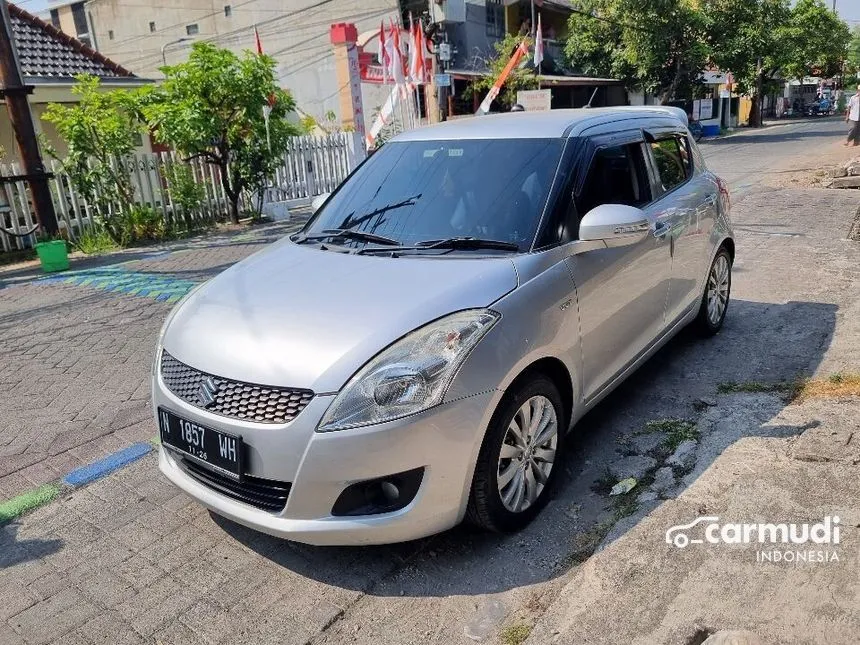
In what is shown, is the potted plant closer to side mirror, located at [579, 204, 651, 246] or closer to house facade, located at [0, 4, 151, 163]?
house facade, located at [0, 4, 151, 163]

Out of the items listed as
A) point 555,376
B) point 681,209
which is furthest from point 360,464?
point 681,209

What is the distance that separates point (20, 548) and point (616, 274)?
3.14 m

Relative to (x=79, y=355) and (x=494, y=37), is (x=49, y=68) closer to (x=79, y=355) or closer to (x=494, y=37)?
(x=79, y=355)

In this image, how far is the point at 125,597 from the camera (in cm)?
273

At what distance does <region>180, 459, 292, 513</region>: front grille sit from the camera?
2.57m

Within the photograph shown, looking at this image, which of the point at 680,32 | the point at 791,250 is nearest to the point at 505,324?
the point at 791,250

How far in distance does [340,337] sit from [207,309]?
0.82 m

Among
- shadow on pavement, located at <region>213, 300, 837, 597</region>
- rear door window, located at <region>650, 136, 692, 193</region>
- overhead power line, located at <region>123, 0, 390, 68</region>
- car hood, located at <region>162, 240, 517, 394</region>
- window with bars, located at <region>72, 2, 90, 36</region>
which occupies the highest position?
window with bars, located at <region>72, 2, 90, 36</region>

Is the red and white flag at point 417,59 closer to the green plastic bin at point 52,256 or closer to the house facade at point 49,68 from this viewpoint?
the house facade at point 49,68

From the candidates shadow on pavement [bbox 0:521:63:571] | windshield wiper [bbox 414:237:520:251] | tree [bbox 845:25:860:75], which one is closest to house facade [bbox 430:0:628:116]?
windshield wiper [bbox 414:237:520:251]

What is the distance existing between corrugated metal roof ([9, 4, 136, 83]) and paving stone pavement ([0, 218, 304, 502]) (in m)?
6.25

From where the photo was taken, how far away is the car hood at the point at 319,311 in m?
2.54

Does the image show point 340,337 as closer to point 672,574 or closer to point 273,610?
point 273,610

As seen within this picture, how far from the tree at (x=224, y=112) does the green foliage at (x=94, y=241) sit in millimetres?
1800
